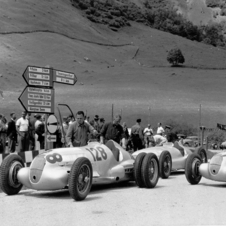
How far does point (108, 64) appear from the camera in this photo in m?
123

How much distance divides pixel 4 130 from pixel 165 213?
41.1 feet

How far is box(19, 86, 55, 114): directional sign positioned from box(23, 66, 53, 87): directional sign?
14cm

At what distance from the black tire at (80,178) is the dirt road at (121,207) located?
0.17 m

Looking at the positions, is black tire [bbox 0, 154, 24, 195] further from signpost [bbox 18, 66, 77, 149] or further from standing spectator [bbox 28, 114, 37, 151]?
standing spectator [bbox 28, 114, 37, 151]

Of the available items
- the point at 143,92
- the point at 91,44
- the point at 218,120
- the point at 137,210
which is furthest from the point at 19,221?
the point at 91,44

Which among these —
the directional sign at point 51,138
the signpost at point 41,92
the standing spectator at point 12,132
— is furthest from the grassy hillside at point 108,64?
the directional sign at point 51,138

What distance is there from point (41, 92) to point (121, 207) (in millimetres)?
5733

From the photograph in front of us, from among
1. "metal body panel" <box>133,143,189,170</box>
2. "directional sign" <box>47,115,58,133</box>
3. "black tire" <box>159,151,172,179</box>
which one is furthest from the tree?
"directional sign" <box>47,115,58,133</box>

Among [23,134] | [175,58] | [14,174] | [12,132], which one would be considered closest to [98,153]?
[14,174]

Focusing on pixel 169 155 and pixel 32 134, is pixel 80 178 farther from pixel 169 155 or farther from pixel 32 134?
pixel 32 134

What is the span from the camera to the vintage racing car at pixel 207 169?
12.5 metres

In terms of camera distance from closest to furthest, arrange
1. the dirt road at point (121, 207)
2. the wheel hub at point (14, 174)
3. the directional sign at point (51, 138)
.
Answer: the dirt road at point (121, 207) → the wheel hub at point (14, 174) → the directional sign at point (51, 138)

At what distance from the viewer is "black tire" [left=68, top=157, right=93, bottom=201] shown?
33.7 ft

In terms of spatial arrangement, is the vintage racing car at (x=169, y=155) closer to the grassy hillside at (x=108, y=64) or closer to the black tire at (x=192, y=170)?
the black tire at (x=192, y=170)
